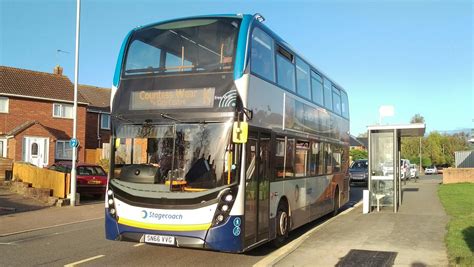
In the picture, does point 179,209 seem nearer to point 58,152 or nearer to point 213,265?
point 213,265

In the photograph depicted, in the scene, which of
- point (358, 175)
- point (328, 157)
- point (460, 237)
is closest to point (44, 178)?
point (328, 157)

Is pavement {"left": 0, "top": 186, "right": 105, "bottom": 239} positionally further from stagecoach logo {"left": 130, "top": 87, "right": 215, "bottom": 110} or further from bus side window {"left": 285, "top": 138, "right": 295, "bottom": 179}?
bus side window {"left": 285, "top": 138, "right": 295, "bottom": 179}

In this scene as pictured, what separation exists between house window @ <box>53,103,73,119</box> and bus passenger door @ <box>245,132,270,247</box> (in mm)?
29418

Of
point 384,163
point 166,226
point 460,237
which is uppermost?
point 384,163

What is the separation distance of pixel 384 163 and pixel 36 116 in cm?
2586

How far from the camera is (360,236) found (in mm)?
10477

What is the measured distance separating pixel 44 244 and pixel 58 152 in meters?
25.4

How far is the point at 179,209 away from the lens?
24.4ft

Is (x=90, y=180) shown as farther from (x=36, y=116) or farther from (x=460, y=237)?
(x=460, y=237)

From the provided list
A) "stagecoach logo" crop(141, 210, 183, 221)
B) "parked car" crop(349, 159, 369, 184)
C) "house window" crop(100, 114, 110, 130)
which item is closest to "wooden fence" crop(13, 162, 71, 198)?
"stagecoach logo" crop(141, 210, 183, 221)

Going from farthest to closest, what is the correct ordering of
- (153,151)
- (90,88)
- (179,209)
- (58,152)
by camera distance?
(90,88) < (58,152) < (153,151) < (179,209)

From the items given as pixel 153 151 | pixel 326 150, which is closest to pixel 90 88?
pixel 326 150

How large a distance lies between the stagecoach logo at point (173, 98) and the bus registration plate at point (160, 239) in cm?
214

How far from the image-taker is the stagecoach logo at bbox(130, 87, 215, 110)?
775 centimetres
